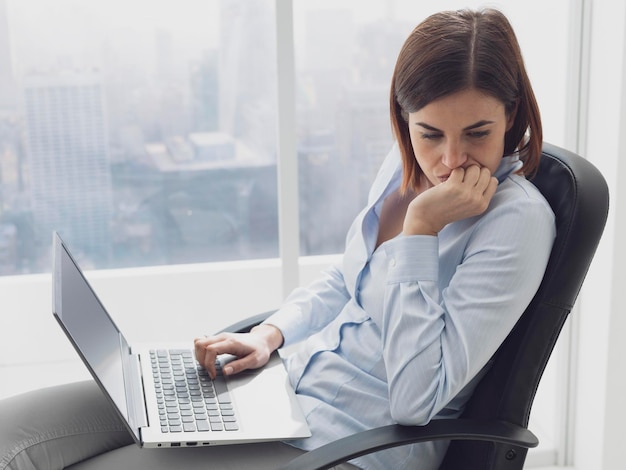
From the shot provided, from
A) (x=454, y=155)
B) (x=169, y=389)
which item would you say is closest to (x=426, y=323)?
(x=454, y=155)

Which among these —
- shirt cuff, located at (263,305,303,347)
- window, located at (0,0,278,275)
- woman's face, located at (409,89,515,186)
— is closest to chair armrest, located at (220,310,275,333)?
shirt cuff, located at (263,305,303,347)

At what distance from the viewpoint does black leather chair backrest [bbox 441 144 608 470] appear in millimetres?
1330

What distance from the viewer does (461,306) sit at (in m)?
1.32

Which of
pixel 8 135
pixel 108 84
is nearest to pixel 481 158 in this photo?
pixel 108 84

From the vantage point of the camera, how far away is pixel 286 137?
2.09 meters

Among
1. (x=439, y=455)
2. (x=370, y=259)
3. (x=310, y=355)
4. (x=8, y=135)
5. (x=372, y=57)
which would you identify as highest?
(x=372, y=57)

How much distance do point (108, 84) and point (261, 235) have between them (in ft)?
2.18

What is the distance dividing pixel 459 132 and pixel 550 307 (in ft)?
Answer: 1.06

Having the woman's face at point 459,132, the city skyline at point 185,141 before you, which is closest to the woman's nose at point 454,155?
the woman's face at point 459,132

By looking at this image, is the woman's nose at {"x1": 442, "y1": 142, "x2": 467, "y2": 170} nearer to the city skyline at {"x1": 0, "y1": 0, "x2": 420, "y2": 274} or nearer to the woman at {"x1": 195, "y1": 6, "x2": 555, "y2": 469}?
the woman at {"x1": 195, "y1": 6, "x2": 555, "y2": 469}

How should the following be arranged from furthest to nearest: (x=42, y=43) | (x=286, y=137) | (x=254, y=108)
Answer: (x=254, y=108) < (x=42, y=43) < (x=286, y=137)

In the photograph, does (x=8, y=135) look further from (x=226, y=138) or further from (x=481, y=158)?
(x=481, y=158)

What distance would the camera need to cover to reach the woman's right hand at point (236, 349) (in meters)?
1.58

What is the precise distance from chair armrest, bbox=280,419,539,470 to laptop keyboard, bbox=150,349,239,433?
0.20 m
